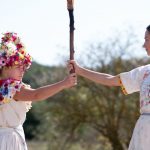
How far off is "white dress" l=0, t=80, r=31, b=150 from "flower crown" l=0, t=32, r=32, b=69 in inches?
8.7

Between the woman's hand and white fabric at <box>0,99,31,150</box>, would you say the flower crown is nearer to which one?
white fabric at <box>0,99,31,150</box>

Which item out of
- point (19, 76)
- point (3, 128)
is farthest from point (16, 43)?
point (3, 128)

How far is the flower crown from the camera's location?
17.3 feet

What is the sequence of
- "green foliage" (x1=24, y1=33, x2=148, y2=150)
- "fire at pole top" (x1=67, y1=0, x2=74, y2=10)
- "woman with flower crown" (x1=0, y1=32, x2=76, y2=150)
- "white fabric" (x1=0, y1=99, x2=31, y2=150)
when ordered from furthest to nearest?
"green foliage" (x1=24, y1=33, x2=148, y2=150) < "fire at pole top" (x1=67, y1=0, x2=74, y2=10) < "white fabric" (x1=0, y1=99, x2=31, y2=150) < "woman with flower crown" (x1=0, y1=32, x2=76, y2=150)

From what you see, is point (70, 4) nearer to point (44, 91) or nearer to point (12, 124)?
point (44, 91)

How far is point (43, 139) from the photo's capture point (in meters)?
24.3

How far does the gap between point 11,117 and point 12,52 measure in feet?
1.95

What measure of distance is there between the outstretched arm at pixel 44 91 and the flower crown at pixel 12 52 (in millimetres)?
323

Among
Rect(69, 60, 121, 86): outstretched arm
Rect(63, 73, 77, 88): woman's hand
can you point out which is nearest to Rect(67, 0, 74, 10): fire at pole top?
Rect(69, 60, 121, 86): outstretched arm

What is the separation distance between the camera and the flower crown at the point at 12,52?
5.28 m

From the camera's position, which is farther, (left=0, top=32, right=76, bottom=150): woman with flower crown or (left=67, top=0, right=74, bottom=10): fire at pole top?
(left=67, top=0, right=74, bottom=10): fire at pole top

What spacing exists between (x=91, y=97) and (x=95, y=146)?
1.78 metres

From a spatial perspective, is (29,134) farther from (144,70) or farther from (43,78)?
(144,70)

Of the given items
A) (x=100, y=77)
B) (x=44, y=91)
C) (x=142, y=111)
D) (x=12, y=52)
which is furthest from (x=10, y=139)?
(x=142, y=111)
